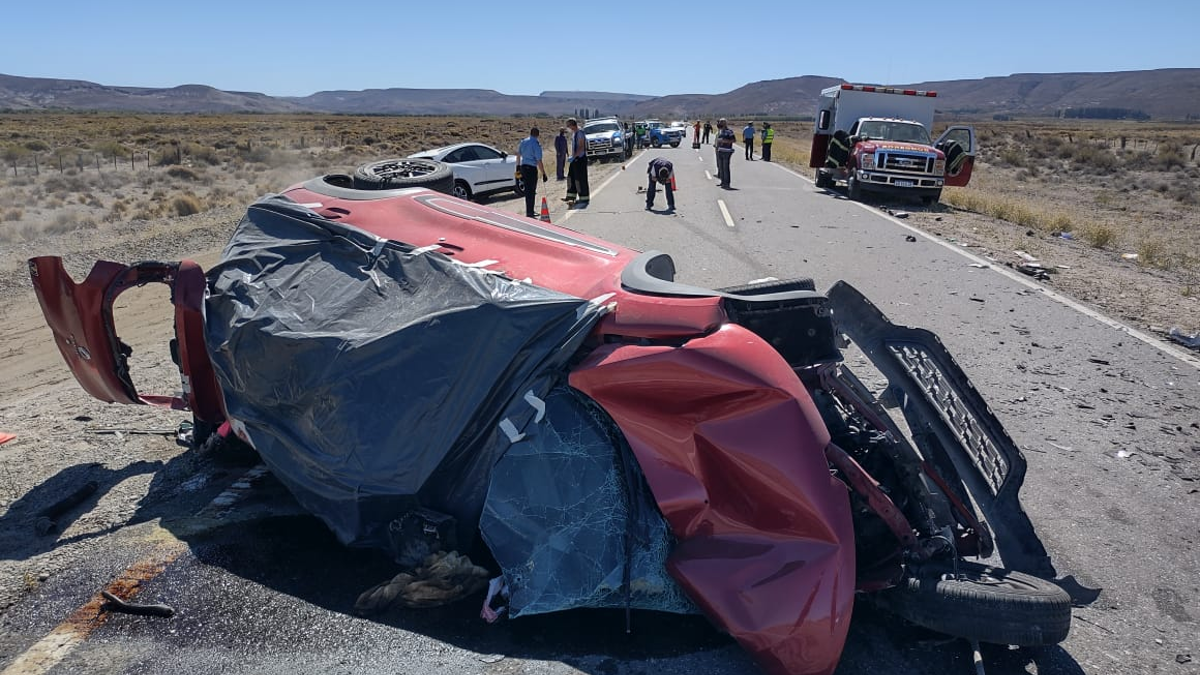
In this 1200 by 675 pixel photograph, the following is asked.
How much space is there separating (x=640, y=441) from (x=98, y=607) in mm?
2421

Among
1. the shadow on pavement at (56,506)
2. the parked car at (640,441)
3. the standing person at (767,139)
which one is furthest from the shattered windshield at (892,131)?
the shadow on pavement at (56,506)

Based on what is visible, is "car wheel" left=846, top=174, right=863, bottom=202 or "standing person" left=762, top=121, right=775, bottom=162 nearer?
"car wheel" left=846, top=174, right=863, bottom=202

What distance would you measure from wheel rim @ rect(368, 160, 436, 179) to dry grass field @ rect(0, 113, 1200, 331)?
7.22m

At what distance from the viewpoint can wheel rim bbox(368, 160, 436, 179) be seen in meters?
6.66

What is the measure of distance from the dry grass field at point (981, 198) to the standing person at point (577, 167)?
7.02 meters

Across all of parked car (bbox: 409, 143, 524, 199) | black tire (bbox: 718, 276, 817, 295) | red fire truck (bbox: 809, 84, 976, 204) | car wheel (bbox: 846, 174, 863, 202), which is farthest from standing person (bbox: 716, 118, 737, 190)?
black tire (bbox: 718, 276, 817, 295)

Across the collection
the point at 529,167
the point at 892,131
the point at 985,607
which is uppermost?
the point at 892,131

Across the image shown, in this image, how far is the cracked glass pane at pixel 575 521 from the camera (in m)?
3.24

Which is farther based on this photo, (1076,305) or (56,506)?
(1076,305)

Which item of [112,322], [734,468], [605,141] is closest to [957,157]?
[605,141]

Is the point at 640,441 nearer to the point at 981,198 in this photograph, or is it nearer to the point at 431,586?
Answer: the point at 431,586

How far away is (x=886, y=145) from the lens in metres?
19.6

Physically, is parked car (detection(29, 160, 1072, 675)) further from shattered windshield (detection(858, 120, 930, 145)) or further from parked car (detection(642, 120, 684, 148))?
parked car (detection(642, 120, 684, 148))

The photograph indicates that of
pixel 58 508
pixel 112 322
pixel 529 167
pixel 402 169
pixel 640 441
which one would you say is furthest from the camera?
pixel 529 167
